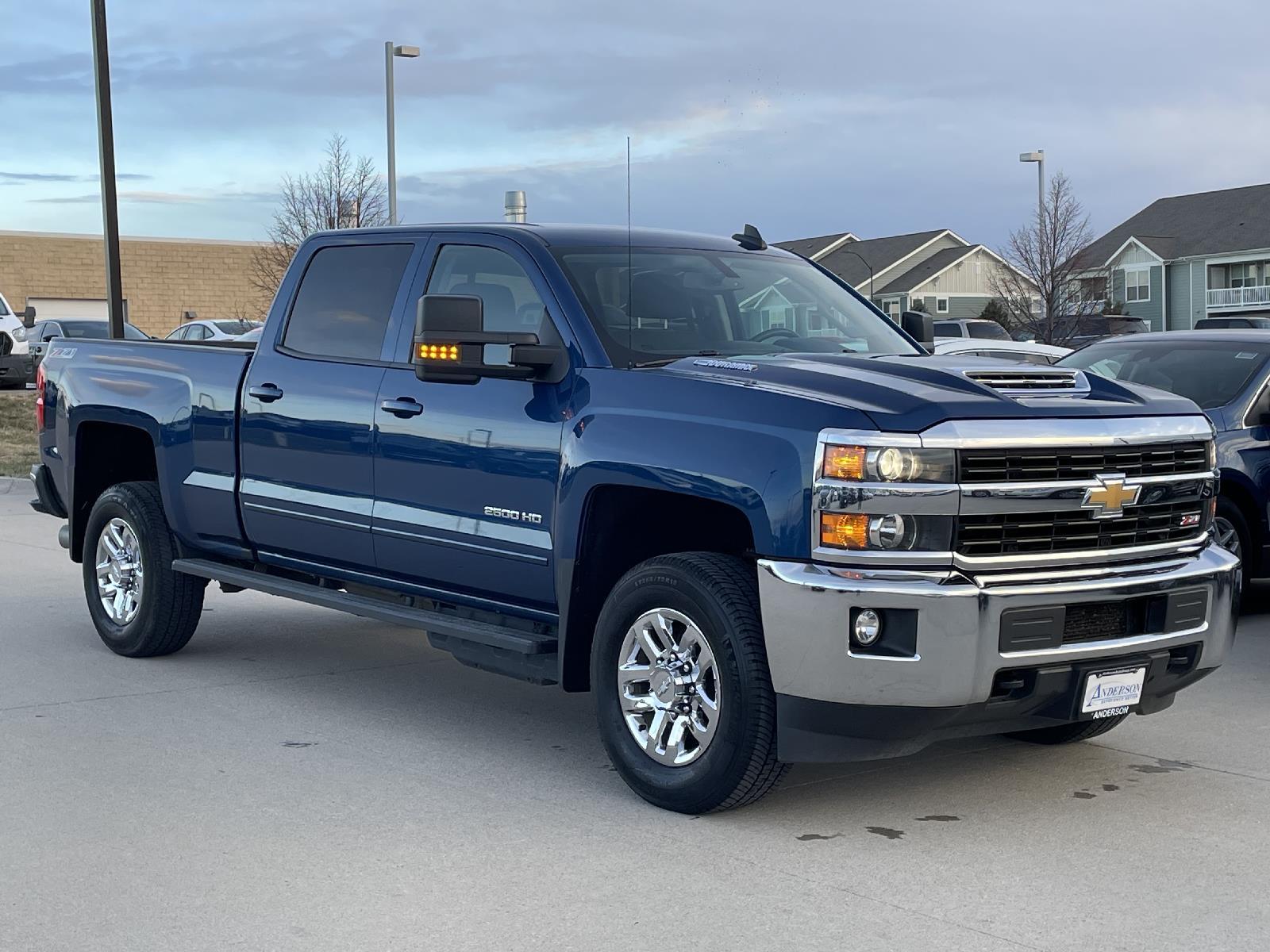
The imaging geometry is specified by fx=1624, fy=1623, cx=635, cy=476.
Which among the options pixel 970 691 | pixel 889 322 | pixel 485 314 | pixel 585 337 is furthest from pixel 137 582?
pixel 970 691

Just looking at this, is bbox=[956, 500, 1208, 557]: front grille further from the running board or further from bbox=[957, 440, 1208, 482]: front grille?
the running board

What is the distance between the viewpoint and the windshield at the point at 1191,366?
372 inches

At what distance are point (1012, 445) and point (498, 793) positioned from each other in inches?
A: 85.8

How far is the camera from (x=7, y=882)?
475cm

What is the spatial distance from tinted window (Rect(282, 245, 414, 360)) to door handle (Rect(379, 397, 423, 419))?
34 centimetres

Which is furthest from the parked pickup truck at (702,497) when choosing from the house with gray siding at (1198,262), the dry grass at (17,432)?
the house with gray siding at (1198,262)

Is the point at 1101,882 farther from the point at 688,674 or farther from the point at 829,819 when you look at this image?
the point at 688,674

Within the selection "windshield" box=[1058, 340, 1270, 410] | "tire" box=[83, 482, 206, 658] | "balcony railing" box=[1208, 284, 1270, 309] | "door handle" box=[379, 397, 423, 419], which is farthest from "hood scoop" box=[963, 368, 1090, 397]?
"balcony railing" box=[1208, 284, 1270, 309]

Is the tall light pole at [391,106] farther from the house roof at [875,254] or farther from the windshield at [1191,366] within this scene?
the house roof at [875,254]

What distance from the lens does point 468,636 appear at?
618 cm

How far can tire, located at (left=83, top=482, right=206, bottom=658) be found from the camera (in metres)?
8.12

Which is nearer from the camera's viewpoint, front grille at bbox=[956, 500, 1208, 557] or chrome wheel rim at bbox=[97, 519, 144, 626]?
front grille at bbox=[956, 500, 1208, 557]

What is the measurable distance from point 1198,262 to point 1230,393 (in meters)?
58.4

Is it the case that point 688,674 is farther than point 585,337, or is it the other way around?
point 585,337
